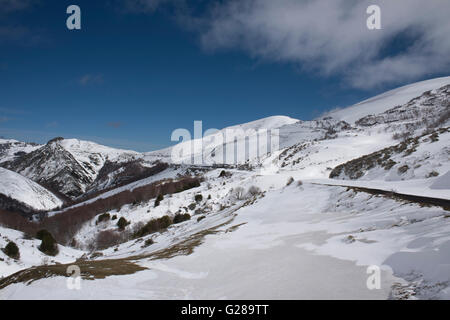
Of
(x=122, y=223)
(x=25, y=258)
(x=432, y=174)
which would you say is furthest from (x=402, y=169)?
(x=122, y=223)

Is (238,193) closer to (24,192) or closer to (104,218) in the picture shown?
(104,218)

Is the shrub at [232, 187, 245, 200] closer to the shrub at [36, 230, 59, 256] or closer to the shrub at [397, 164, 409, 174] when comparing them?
the shrub at [397, 164, 409, 174]

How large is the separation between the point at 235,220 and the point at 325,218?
886 cm

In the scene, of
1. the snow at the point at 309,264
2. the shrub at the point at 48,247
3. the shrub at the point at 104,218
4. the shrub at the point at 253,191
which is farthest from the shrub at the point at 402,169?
the shrub at the point at 104,218

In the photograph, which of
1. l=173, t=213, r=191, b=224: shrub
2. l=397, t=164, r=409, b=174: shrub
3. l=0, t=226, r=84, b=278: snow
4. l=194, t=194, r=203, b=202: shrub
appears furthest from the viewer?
l=194, t=194, r=203, b=202: shrub

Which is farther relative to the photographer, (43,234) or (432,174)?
(43,234)

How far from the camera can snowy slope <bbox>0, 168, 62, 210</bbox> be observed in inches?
5084

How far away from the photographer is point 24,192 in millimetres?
134750

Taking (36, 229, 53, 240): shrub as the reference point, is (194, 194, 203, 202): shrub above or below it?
above

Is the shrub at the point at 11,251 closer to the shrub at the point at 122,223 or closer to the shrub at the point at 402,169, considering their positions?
the shrub at the point at 122,223

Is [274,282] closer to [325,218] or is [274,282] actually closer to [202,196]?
[325,218]

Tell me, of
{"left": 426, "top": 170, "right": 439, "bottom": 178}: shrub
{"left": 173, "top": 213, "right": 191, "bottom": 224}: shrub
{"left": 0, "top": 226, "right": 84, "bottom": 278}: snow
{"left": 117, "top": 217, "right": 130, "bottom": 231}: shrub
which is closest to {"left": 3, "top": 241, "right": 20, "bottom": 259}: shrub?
{"left": 0, "top": 226, "right": 84, "bottom": 278}: snow

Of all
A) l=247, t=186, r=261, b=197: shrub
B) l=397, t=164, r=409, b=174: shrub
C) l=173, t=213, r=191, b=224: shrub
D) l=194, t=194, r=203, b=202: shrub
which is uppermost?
l=397, t=164, r=409, b=174: shrub

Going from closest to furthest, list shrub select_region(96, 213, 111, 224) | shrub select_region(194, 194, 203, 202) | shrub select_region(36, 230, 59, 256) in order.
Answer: shrub select_region(36, 230, 59, 256) < shrub select_region(194, 194, 203, 202) < shrub select_region(96, 213, 111, 224)
